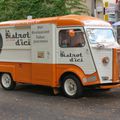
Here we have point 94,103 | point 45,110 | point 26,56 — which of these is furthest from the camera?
point 26,56

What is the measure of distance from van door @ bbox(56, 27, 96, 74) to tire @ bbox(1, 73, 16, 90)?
255 centimetres

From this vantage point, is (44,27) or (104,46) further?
(44,27)

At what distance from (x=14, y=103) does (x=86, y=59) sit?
2.44m

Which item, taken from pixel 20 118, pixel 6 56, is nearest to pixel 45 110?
pixel 20 118

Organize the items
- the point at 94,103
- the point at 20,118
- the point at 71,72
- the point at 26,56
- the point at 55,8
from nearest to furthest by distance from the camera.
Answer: the point at 20,118 < the point at 94,103 < the point at 71,72 < the point at 26,56 < the point at 55,8

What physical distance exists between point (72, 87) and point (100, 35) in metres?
1.79

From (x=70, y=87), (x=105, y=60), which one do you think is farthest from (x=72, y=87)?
(x=105, y=60)

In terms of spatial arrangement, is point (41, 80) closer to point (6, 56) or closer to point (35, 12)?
point (6, 56)

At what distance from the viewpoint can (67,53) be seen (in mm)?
13070

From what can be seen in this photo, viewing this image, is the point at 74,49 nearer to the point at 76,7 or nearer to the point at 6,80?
the point at 6,80

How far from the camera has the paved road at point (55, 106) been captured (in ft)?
33.7

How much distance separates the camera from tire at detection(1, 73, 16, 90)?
15141mm

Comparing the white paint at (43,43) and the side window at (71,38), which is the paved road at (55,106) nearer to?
the white paint at (43,43)

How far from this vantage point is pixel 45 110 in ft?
36.3
